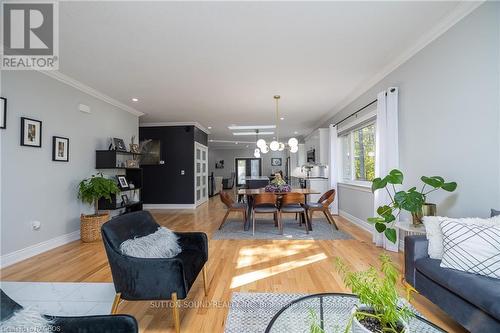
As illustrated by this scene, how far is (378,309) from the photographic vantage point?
0.87 m

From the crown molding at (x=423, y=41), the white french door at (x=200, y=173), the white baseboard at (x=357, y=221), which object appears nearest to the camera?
the crown molding at (x=423, y=41)

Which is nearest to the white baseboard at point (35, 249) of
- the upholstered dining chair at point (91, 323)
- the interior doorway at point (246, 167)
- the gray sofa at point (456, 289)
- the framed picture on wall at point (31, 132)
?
the framed picture on wall at point (31, 132)

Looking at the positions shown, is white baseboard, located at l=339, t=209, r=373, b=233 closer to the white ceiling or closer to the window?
the window

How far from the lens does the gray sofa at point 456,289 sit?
1303 millimetres

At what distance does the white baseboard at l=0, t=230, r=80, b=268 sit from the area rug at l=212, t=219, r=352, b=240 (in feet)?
7.43

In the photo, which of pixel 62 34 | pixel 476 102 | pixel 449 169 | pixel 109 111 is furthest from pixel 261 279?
pixel 109 111

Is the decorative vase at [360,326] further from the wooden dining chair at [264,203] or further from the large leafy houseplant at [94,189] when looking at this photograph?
the large leafy houseplant at [94,189]

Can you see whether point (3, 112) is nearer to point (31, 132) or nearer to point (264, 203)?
point (31, 132)

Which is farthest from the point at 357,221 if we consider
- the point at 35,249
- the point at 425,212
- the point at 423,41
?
the point at 35,249

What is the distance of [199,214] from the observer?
592cm

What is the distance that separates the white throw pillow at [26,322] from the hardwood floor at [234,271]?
34.7 inches

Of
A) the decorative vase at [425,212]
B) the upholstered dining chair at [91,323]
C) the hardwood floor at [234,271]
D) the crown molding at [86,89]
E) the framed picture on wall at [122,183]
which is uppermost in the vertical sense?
the crown molding at [86,89]

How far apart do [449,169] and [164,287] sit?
2.82 m

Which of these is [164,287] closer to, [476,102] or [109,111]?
[476,102]
